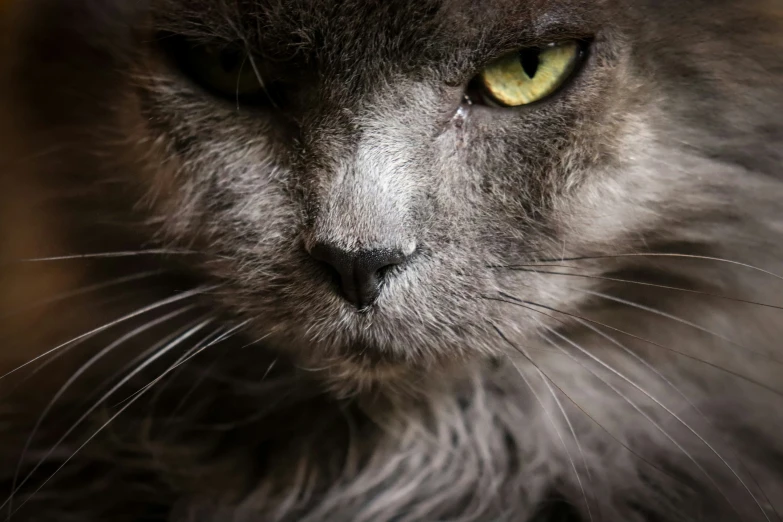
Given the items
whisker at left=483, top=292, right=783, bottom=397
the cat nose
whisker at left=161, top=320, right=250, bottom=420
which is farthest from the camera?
whisker at left=161, top=320, right=250, bottom=420

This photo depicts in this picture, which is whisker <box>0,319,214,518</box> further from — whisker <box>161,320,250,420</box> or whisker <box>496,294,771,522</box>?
whisker <box>496,294,771,522</box>

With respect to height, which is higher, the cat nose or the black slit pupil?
the black slit pupil

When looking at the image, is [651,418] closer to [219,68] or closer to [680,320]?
[680,320]

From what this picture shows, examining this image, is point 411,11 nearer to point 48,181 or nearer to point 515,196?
point 515,196

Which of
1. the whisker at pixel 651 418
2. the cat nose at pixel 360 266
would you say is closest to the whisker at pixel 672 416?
the whisker at pixel 651 418

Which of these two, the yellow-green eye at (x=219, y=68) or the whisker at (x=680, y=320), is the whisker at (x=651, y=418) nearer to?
the whisker at (x=680, y=320)

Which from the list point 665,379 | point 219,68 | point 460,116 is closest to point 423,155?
point 460,116

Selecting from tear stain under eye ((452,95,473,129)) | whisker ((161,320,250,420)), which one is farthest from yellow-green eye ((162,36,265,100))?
whisker ((161,320,250,420))
